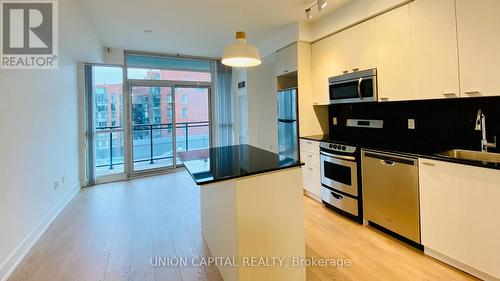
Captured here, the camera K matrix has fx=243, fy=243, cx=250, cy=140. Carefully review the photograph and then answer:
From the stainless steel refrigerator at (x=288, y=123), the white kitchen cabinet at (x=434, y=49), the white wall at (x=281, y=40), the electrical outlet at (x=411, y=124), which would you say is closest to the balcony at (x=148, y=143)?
the white wall at (x=281, y=40)

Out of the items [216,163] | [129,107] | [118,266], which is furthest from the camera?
[129,107]

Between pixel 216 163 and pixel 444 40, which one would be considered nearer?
pixel 216 163

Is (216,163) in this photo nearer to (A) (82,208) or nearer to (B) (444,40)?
(B) (444,40)

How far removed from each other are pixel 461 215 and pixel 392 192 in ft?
1.94

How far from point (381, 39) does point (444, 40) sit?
703 millimetres

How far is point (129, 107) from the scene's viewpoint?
535 centimetres

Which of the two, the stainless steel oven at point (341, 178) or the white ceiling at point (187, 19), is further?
the white ceiling at point (187, 19)

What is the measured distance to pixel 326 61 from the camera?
365 centimetres

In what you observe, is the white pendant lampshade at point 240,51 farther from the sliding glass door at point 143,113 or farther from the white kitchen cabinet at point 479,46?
the sliding glass door at point 143,113

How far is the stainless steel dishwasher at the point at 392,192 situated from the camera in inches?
91.5

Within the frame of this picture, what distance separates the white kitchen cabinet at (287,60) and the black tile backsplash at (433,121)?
119cm

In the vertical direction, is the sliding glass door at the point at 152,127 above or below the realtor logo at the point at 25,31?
below

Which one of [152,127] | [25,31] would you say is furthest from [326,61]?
[152,127]

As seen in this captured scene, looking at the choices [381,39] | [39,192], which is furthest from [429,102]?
[39,192]
